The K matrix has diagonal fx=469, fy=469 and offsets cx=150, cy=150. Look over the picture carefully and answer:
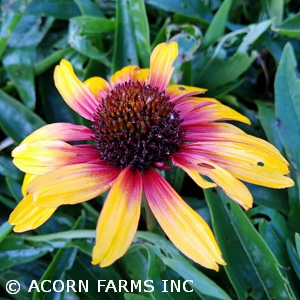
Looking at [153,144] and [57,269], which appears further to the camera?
[57,269]

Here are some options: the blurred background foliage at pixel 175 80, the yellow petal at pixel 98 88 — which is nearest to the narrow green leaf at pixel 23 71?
the blurred background foliage at pixel 175 80

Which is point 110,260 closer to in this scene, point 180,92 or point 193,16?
point 180,92

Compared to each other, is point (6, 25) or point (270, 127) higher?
point (6, 25)

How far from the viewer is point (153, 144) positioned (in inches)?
23.2

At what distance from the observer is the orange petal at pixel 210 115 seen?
64 cm

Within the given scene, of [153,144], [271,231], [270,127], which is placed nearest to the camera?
[153,144]

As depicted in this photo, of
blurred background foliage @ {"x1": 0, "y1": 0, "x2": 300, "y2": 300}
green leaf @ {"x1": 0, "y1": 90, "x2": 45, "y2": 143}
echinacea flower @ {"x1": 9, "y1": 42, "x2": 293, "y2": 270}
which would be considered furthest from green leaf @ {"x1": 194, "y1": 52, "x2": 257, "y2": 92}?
green leaf @ {"x1": 0, "y1": 90, "x2": 45, "y2": 143}

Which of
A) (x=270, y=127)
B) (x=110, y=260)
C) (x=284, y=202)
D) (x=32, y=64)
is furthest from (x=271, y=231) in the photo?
(x=32, y=64)

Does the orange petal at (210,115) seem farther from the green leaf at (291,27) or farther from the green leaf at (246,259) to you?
the green leaf at (291,27)

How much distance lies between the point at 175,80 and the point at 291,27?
0.79 feet

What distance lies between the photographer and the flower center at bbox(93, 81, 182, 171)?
→ 58cm

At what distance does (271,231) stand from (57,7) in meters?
0.64

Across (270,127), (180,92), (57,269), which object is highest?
(180,92)

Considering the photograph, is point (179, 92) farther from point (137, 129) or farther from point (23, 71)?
point (23, 71)
